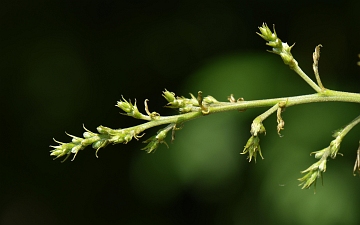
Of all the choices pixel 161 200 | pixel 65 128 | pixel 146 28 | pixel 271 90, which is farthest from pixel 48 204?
pixel 271 90

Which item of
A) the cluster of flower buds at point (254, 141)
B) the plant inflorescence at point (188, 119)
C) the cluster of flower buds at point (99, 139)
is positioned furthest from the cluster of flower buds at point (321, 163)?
the cluster of flower buds at point (99, 139)

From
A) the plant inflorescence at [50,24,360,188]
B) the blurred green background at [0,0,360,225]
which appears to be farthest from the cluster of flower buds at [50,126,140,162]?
the blurred green background at [0,0,360,225]

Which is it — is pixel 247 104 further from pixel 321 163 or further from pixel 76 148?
pixel 76 148

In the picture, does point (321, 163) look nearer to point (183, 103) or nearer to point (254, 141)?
point (254, 141)

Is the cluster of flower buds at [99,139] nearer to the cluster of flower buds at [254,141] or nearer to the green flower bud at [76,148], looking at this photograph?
the green flower bud at [76,148]

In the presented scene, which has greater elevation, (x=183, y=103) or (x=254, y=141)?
(x=183, y=103)

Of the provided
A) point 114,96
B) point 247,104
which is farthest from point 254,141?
point 114,96

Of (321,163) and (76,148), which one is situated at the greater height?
(76,148)

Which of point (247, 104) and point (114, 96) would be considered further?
point (114, 96)

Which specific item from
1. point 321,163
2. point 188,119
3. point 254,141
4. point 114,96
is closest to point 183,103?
point 188,119

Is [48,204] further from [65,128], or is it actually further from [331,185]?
[331,185]

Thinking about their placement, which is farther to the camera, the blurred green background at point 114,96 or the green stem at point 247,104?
the blurred green background at point 114,96

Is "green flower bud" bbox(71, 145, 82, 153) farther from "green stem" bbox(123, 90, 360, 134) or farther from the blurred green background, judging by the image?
the blurred green background
